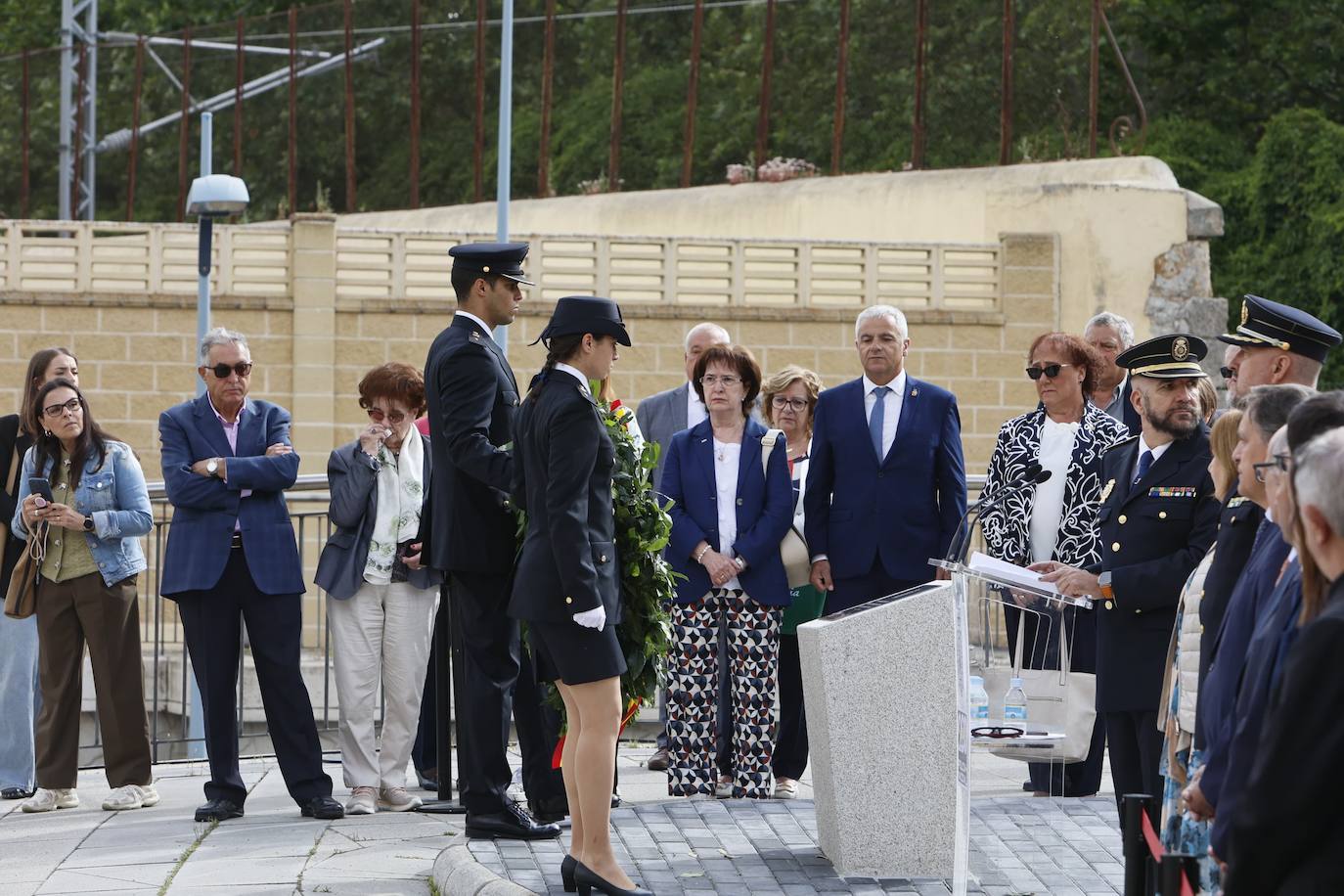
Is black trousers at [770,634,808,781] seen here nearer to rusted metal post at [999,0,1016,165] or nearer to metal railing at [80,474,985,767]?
metal railing at [80,474,985,767]

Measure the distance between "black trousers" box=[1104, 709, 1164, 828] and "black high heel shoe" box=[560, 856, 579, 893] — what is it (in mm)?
1867

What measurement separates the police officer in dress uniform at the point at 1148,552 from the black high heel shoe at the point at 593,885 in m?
1.77

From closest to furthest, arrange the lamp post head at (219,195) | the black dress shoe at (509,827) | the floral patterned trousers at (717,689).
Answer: the black dress shoe at (509,827)
the floral patterned trousers at (717,689)
the lamp post head at (219,195)

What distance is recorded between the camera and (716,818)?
Result: 7254mm

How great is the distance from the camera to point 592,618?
589 centimetres

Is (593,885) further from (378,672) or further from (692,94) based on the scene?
(692,94)

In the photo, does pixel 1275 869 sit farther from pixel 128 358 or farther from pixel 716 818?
pixel 128 358

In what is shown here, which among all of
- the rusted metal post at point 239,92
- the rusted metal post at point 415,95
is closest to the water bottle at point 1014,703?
the rusted metal post at point 415,95

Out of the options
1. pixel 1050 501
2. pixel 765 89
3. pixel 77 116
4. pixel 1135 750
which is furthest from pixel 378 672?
pixel 77 116

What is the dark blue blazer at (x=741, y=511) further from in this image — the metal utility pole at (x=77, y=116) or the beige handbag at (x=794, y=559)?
the metal utility pole at (x=77, y=116)

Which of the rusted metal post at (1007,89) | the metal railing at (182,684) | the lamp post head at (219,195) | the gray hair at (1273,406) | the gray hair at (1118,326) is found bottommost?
the metal railing at (182,684)

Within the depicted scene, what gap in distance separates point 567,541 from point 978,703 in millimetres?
1417

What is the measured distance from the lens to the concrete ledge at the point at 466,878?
19.6 feet

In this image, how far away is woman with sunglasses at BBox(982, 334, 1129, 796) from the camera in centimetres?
767
